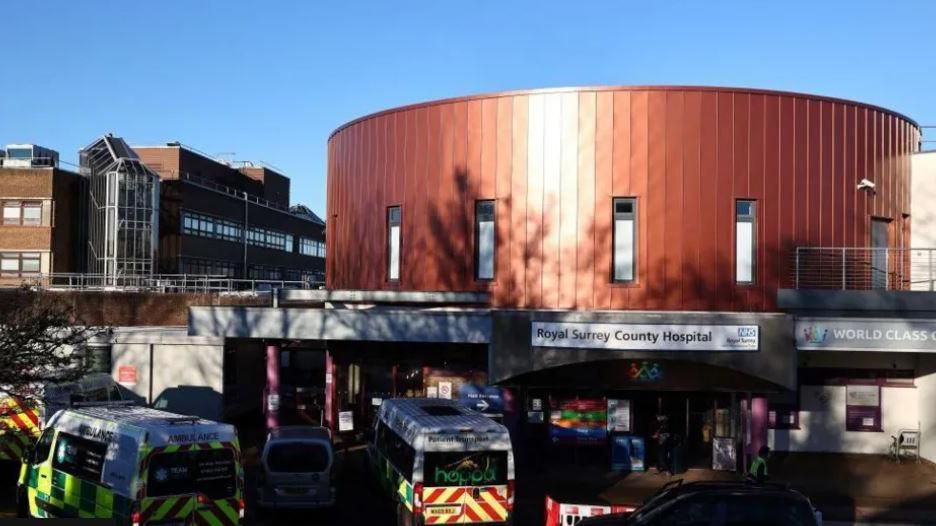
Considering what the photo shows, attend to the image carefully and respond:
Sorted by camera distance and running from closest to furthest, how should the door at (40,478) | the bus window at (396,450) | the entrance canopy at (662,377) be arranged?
the door at (40,478), the bus window at (396,450), the entrance canopy at (662,377)

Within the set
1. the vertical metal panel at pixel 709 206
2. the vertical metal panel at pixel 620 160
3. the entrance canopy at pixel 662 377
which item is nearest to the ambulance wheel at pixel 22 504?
the entrance canopy at pixel 662 377

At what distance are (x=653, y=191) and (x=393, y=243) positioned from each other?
8174 millimetres

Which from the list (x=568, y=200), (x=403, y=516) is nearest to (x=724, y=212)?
(x=568, y=200)

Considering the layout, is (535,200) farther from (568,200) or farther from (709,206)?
(709,206)

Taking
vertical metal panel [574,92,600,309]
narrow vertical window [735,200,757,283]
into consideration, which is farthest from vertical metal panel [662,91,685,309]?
vertical metal panel [574,92,600,309]

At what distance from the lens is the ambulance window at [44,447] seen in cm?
1546

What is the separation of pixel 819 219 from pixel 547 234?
7.33 meters

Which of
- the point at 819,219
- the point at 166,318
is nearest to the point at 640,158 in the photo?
the point at 819,219

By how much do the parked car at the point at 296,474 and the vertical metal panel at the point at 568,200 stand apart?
8.25 metres

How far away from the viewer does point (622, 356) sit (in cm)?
2062

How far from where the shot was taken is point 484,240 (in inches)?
938

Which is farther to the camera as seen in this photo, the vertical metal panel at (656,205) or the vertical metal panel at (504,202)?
the vertical metal panel at (504,202)

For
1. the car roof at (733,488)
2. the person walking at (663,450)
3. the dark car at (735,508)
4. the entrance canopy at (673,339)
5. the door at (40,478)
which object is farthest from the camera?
the person walking at (663,450)

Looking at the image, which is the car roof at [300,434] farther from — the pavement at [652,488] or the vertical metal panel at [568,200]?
the vertical metal panel at [568,200]
